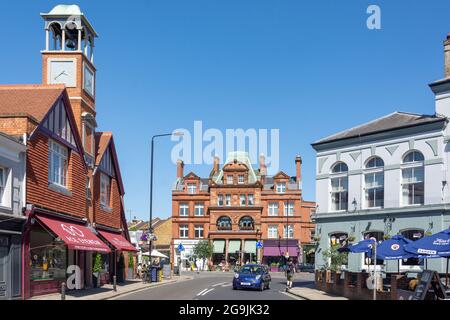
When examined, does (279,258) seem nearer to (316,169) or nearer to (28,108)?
(316,169)

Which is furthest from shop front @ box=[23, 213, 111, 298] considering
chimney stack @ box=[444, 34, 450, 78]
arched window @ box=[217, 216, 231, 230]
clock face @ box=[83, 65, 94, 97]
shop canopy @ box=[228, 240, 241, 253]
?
arched window @ box=[217, 216, 231, 230]

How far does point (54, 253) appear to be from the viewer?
26688 mm

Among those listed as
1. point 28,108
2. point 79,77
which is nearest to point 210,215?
point 79,77

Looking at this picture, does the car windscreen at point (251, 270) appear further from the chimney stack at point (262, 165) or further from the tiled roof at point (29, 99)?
the chimney stack at point (262, 165)

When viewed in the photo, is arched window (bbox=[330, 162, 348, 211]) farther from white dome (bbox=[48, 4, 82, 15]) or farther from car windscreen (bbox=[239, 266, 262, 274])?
white dome (bbox=[48, 4, 82, 15])

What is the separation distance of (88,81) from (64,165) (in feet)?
20.4

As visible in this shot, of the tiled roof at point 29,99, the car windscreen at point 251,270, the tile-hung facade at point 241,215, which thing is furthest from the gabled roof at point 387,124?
the tile-hung facade at point 241,215

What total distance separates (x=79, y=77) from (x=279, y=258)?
53.0m

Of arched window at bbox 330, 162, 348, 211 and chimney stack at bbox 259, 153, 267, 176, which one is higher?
chimney stack at bbox 259, 153, 267, 176

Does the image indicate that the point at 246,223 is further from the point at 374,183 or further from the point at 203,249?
the point at 374,183

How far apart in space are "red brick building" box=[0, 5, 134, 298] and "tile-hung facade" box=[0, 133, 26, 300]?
48 centimetres

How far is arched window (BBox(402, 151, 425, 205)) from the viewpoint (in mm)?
30359

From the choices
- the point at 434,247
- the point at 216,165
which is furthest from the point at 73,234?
the point at 216,165
